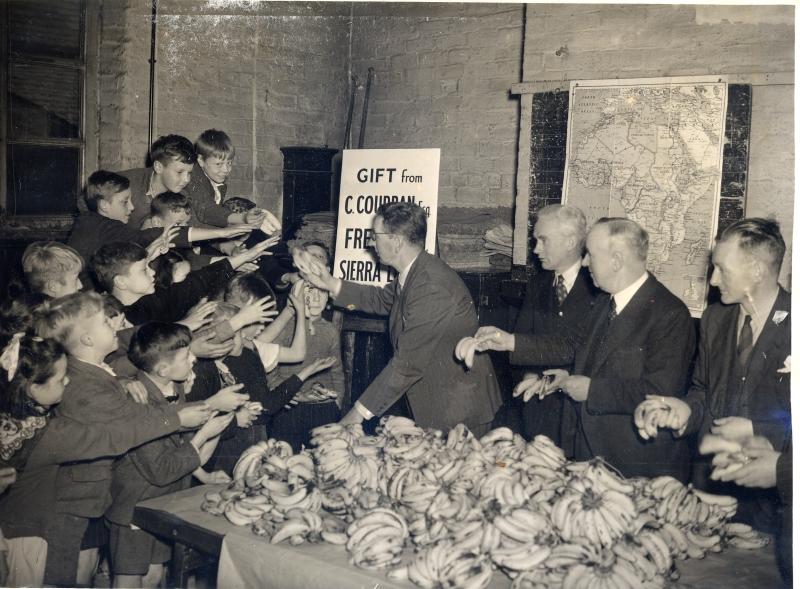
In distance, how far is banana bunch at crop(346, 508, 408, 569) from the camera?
2109 mm

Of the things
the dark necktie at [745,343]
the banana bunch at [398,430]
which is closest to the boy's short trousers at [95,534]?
the banana bunch at [398,430]

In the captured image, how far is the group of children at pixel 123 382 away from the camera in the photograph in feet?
8.51

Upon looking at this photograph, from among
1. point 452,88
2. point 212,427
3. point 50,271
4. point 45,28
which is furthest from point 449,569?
point 452,88

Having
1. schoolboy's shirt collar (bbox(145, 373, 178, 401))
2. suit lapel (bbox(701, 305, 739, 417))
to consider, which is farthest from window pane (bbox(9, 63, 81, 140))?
suit lapel (bbox(701, 305, 739, 417))

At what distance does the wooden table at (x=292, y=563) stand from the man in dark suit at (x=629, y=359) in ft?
2.46

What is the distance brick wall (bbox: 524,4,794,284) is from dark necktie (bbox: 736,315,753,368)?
1.46m

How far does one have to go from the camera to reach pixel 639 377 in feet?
9.67

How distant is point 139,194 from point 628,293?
2.88 meters

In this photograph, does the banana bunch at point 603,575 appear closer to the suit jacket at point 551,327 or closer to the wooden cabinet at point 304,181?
the suit jacket at point 551,327

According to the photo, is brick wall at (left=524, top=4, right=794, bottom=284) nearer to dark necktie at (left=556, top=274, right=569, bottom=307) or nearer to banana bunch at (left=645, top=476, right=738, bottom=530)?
dark necktie at (left=556, top=274, right=569, bottom=307)

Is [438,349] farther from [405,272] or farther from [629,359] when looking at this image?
[629,359]

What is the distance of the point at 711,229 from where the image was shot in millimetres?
4211

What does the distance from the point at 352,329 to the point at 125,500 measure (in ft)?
7.70

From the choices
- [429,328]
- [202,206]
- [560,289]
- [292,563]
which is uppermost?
[202,206]
